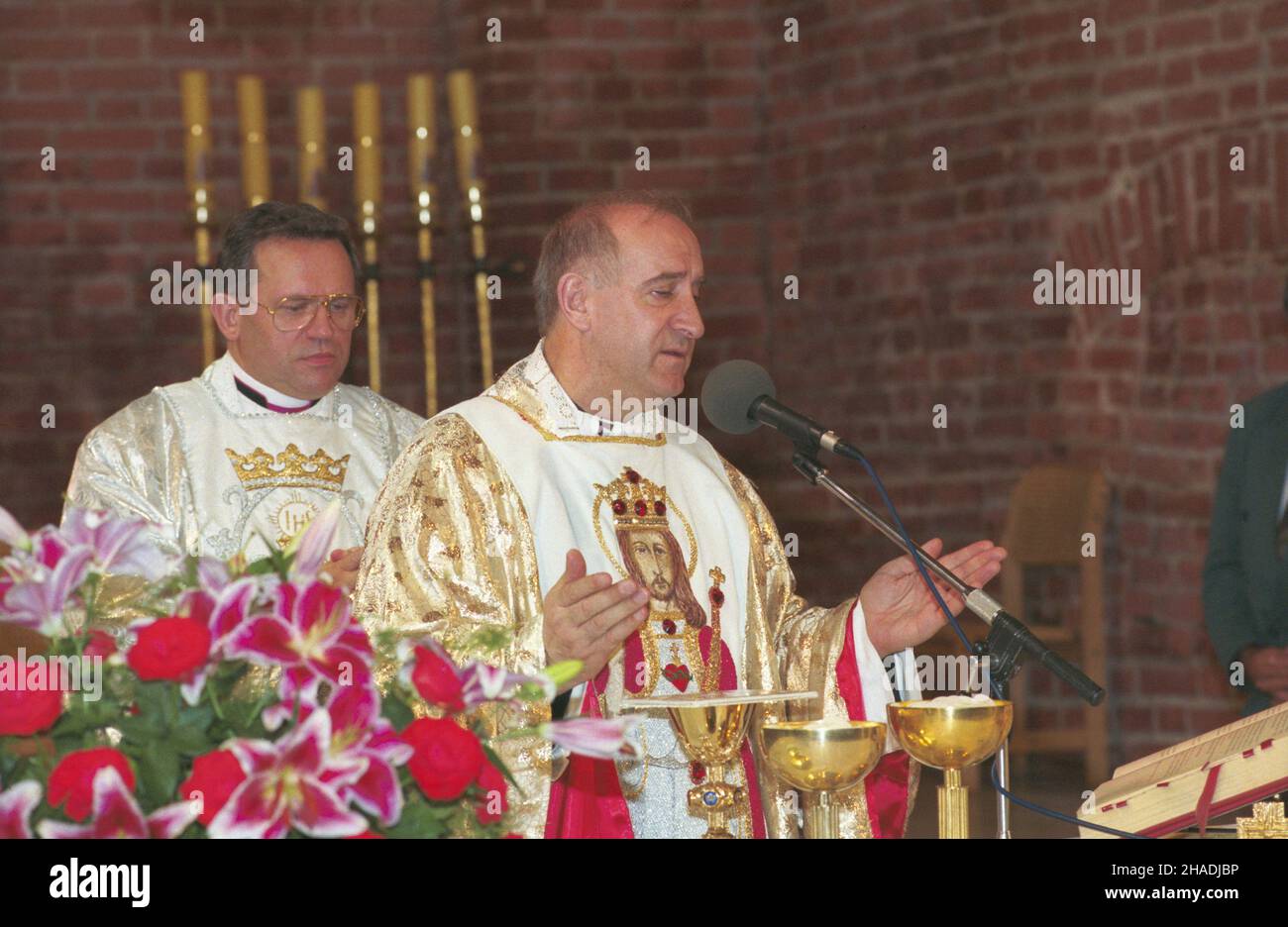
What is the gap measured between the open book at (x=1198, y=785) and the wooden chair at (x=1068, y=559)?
403 centimetres

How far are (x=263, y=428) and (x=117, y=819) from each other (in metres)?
2.54

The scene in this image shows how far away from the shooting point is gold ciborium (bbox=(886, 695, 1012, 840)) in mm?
2436

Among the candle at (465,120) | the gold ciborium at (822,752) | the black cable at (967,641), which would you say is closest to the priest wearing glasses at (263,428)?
the candle at (465,120)

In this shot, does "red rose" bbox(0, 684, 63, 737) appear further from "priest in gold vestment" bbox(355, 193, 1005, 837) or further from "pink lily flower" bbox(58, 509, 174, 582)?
"priest in gold vestment" bbox(355, 193, 1005, 837)

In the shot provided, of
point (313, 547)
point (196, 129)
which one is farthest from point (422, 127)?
point (313, 547)

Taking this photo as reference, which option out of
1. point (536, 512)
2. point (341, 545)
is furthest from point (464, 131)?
point (536, 512)

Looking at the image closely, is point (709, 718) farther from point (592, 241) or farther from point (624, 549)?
point (592, 241)

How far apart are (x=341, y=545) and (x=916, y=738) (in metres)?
1.85

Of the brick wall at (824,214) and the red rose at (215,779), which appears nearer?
the red rose at (215,779)

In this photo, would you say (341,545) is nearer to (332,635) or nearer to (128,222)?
(332,635)

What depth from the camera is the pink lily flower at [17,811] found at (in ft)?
5.25

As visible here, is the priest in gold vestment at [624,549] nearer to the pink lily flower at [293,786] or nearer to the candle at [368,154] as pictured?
the pink lily flower at [293,786]

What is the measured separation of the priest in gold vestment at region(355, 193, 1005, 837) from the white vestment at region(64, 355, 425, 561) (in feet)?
2.14

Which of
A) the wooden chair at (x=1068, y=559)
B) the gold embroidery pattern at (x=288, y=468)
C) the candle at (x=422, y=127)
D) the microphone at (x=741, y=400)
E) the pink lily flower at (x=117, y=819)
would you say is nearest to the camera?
the pink lily flower at (x=117, y=819)
